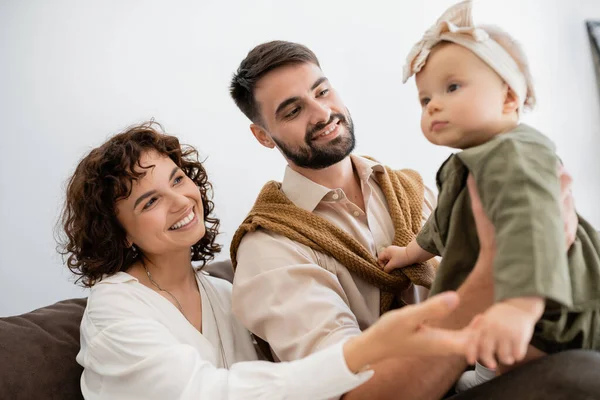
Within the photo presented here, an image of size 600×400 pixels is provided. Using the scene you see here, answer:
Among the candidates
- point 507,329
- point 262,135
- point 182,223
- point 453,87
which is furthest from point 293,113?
point 507,329

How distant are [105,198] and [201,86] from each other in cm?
100

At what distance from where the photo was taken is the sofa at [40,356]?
4.78 ft

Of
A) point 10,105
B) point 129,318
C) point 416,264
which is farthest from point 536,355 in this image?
point 10,105

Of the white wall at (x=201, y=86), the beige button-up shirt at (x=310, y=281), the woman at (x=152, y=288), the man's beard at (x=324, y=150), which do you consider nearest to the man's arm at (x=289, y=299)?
the beige button-up shirt at (x=310, y=281)

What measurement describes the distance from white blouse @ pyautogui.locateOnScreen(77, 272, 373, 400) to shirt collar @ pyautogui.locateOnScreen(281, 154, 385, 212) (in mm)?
368

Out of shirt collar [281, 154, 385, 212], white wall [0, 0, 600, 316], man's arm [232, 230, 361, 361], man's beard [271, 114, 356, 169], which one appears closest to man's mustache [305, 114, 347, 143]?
man's beard [271, 114, 356, 169]

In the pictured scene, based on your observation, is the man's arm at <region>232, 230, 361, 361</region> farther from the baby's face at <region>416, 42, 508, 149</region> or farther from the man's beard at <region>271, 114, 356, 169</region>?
the baby's face at <region>416, 42, 508, 149</region>

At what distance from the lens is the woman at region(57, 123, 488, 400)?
1225mm

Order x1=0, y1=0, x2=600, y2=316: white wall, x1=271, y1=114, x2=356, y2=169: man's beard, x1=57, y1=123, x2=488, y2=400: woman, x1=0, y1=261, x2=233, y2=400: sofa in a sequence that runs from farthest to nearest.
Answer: x1=0, y1=0, x2=600, y2=316: white wall → x1=271, y1=114, x2=356, y2=169: man's beard → x1=0, y1=261, x2=233, y2=400: sofa → x1=57, y1=123, x2=488, y2=400: woman

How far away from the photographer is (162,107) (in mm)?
2371

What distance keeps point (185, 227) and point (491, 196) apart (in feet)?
2.88

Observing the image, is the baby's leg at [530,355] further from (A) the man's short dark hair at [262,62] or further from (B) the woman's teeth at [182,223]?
(A) the man's short dark hair at [262,62]

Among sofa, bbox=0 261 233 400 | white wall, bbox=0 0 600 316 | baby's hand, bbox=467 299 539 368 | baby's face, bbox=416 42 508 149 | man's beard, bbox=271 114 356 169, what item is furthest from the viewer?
white wall, bbox=0 0 600 316

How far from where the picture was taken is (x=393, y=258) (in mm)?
1498
